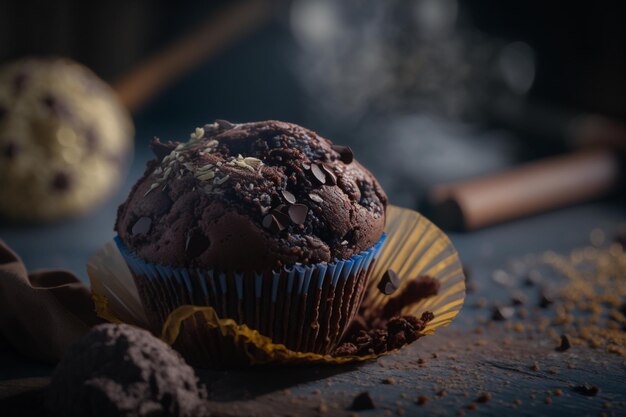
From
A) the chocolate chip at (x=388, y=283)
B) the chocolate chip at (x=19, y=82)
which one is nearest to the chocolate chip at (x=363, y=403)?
the chocolate chip at (x=388, y=283)

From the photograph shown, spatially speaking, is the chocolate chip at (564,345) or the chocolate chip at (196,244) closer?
the chocolate chip at (196,244)

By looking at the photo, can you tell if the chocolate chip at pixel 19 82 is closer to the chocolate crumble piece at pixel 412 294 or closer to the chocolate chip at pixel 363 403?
the chocolate crumble piece at pixel 412 294

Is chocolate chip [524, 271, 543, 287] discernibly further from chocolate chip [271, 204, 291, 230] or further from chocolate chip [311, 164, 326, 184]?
chocolate chip [271, 204, 291, 230]

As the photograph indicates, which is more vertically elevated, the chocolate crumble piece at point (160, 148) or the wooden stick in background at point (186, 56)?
the wooden stick in background at point (186, 56)

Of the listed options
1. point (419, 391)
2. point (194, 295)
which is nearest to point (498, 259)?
point (419, 391)

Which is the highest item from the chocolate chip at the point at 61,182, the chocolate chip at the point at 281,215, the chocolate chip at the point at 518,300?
the chocolate chip at the point at 518,300

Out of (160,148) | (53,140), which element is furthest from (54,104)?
(160,148)

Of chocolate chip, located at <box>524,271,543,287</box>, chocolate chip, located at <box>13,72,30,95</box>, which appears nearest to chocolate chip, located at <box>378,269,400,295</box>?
chocolate chip, located at <box>524,271,543,287</box>
